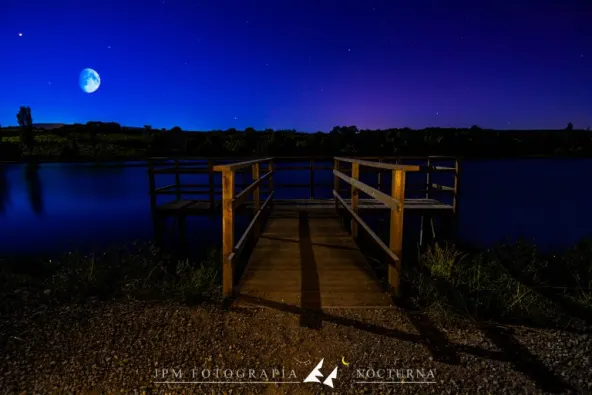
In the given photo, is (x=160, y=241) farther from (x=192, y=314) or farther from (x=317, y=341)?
(x=317, y=341)

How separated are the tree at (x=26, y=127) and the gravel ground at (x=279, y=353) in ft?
243

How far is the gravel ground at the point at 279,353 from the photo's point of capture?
8.21 ft

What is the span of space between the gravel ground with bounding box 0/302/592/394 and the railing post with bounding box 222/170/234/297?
0.37m

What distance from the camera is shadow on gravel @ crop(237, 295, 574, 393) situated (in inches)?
99.0

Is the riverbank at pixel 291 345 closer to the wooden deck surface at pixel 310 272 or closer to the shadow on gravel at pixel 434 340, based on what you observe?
the shadow on gravel at pixel 434 340

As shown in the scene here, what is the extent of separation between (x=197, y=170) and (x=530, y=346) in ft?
32.6

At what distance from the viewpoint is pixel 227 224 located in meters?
3.76

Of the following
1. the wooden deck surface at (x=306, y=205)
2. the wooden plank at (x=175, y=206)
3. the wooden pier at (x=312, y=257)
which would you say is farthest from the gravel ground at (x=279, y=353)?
the wooden plank at (x=175, y=206)

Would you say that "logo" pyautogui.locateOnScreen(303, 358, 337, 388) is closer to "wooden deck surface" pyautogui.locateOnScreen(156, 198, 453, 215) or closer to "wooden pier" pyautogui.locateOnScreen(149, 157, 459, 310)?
"wooden pier" pyautogui.locateOnScreen(149, 157, 459, 310)

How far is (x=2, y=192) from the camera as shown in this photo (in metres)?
25.5

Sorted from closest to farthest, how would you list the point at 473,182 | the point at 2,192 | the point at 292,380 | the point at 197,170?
1. the point at 292,380
2. the point at 197,170
3. the point at 2,192
4. the point at 473,182

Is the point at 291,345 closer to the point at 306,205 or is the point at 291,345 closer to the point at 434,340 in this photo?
the point at 434,340

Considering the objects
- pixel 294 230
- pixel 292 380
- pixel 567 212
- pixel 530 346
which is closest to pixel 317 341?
pixel 292 380

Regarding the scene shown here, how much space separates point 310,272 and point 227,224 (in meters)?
1.54
